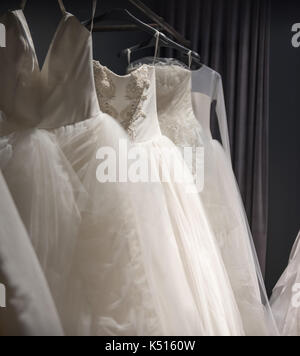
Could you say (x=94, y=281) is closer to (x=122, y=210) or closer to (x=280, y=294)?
(x=122, y=210)

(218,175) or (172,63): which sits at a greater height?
(172,63)

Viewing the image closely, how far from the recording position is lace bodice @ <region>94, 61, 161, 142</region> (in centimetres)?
87

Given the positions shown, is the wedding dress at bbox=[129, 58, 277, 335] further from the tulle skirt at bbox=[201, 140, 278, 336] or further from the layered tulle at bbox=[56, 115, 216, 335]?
the layered tulle at bbox=[56, 115, 216, 335]

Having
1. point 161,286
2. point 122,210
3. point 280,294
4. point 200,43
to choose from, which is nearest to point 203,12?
point 200,43

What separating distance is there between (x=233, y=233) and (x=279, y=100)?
0.35 metres

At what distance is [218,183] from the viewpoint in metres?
1.06

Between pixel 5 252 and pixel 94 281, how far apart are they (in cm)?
18

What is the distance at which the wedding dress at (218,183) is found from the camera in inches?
37.8

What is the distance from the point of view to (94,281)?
0.60 metres

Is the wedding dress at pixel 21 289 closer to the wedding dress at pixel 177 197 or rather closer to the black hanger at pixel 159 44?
the wedding dress at pixel 177 197

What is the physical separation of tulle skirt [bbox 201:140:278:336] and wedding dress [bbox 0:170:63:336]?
568 mm

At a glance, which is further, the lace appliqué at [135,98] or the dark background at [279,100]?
the lace appliqué at [135,98]
